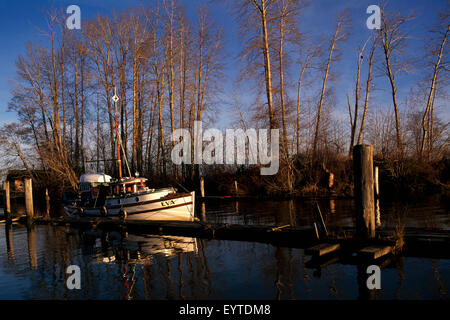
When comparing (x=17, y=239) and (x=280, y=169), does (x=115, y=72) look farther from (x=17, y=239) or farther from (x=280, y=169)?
(x=17, y=239)

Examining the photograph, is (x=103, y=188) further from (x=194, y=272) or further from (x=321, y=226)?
(x=321, y=226)

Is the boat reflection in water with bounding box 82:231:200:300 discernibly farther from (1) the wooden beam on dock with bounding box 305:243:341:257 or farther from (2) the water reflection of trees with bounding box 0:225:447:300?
(1) the wooden beam on dock with bounding box 305:243:341:257

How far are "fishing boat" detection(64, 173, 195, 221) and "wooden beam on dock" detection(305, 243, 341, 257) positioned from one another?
9617 mm

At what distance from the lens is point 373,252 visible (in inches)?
344

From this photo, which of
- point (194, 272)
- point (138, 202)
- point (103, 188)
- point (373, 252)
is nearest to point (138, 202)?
point (138, 202)

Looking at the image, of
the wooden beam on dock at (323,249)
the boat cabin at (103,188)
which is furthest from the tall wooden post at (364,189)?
the boat cabin at (103,188)

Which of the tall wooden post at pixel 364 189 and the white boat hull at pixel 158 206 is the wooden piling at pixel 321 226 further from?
the white boat hull at pixel 158 206

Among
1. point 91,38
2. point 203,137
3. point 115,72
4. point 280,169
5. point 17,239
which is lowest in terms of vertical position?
point 17,239

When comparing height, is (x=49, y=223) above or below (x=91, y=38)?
below

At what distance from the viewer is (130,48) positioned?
124 ft

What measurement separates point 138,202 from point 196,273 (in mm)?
10244

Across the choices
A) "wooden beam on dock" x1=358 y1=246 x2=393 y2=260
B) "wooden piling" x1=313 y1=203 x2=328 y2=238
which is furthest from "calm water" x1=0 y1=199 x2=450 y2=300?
"wooden piling" x1=313 y1=203 x2=328 y2=238

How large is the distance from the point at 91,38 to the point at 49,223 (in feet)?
75.7
